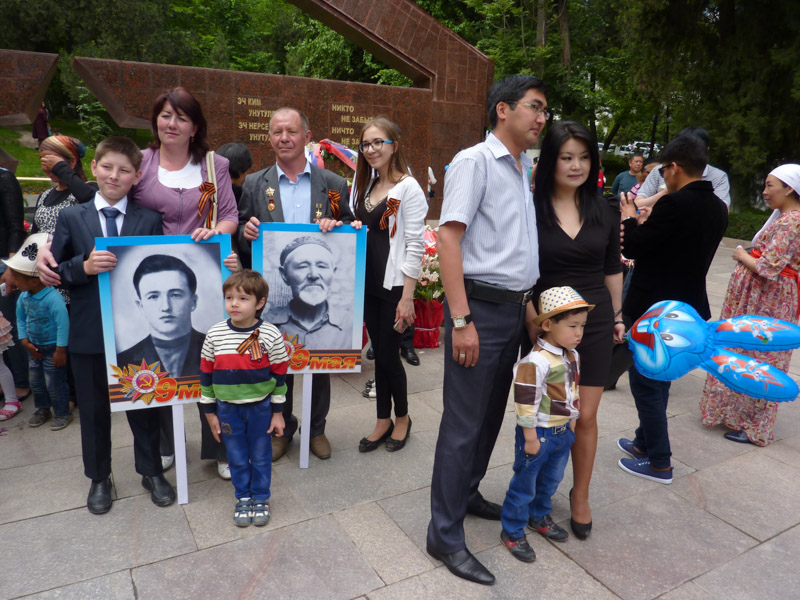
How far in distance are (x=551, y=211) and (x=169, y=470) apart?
263 cm

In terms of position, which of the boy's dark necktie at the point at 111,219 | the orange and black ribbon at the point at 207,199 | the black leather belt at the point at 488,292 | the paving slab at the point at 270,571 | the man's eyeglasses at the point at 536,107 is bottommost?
the paving slab at the point at 270,571

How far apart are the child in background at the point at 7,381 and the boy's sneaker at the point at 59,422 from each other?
1.27 feet

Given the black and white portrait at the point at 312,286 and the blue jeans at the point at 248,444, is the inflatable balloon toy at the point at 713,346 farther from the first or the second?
the blue jeans at the point at 248,444

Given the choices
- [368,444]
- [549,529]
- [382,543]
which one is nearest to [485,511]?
[549,529]

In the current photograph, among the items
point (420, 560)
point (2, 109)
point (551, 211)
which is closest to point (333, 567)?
point (420, 560)

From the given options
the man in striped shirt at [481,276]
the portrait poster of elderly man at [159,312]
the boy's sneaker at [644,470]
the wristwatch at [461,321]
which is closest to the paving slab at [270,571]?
the man in striped shirt at [481,276]

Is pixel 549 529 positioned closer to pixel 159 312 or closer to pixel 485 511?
pixel 485 511

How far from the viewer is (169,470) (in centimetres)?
344

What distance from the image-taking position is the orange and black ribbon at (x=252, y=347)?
9.05 feet

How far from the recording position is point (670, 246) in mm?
3336

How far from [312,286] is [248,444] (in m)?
0.95

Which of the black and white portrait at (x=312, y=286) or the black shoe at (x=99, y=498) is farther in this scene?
the black and white portrait at (x=312, y=286)

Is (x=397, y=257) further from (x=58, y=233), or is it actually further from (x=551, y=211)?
(x=58, y=233)

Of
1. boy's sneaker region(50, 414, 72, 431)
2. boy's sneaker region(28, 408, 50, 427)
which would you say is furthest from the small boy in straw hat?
boy's sneaker region(28, 408, 50, 427)
